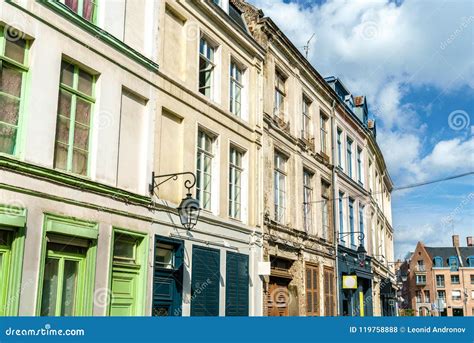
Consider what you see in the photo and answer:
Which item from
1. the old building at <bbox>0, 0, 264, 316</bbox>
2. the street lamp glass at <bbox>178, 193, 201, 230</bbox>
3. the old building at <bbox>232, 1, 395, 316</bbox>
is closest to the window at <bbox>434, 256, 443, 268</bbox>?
the old building at <bbox>232, 1, 395, 316</bbox>

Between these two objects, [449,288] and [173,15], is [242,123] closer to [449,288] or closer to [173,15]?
[173,15]

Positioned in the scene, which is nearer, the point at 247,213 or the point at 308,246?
the point at 247,213

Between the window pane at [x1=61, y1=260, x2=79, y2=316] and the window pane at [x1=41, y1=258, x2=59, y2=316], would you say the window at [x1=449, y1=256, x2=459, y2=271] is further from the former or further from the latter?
the window pane at [x1=41, y1=258, x2=59, y2=316]

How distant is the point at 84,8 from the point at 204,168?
15.5ft

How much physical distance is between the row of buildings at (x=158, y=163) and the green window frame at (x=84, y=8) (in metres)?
0.05

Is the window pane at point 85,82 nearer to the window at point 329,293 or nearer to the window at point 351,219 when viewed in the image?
the window at point 329,293

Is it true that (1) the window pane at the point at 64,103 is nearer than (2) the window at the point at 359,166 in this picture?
Yes

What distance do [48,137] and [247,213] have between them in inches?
276

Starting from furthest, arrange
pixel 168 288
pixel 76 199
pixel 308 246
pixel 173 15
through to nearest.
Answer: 1. pixel 308 246
2. pixel 173 15
3. pixel 168 288
4. pixel 76 199

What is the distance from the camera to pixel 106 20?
10.5 meters

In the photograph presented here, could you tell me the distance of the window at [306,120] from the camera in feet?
63.6

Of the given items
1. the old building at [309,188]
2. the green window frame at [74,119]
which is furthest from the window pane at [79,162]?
the old building at [309,188]

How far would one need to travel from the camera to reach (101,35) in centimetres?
1010

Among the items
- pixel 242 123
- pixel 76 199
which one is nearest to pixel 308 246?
pixel 242 123
